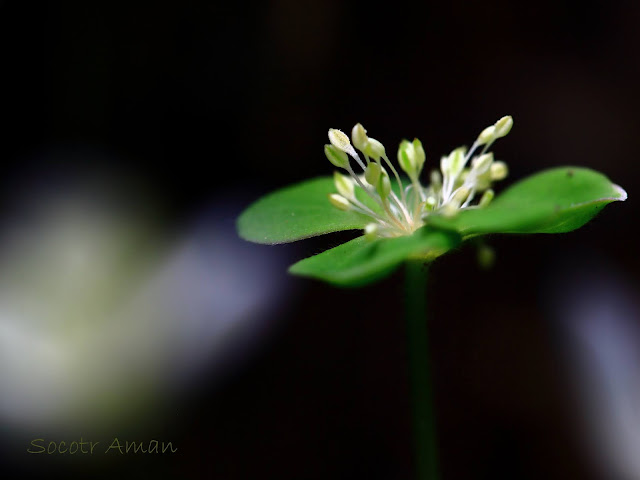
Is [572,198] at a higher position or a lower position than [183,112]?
lower

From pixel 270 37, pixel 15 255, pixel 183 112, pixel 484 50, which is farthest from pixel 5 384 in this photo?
pixel 484 50

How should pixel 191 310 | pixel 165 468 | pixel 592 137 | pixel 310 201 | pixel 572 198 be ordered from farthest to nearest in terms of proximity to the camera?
1. pixel 592 137
2. pixel 191 310
3. pixel 165 468
4. pixel 310 201
5. pixel 572 198

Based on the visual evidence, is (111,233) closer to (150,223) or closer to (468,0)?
(150,223)

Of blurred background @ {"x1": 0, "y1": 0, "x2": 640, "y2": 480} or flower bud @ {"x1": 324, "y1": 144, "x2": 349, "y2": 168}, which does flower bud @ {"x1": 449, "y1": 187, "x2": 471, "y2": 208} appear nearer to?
flower bud @ {"x1": 324, "y1": 144, "x2": 349, "y2": 168}

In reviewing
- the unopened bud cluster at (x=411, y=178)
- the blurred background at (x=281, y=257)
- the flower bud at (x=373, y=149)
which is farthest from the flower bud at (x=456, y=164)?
the blurred background at (x=281, y=257)

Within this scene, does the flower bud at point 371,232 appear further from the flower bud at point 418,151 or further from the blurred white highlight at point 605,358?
the blurred white highlight at point 605,358

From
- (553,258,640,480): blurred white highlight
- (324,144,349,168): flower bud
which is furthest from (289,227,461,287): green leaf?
(553,258,640,480): blurred white highlight
